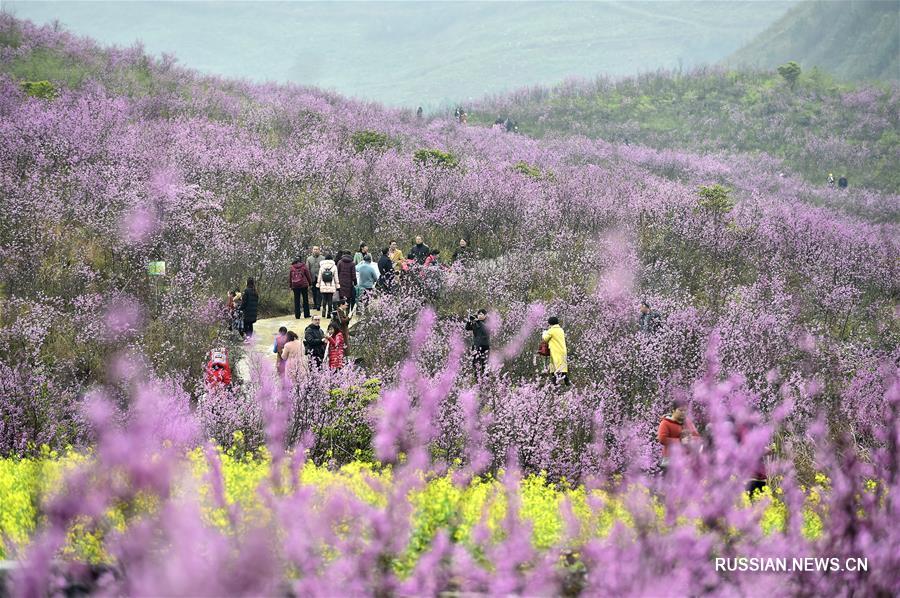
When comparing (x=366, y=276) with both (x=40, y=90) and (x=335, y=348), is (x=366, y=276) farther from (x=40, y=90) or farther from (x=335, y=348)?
(x=40, y=90)

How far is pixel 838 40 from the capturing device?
7088 centimetres

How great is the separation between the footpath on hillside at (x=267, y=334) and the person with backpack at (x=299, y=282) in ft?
0.80

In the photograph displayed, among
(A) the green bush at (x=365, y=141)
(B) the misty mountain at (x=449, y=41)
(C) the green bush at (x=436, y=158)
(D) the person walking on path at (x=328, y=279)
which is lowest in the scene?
(D) the person walking on path at (x=328, y=279)

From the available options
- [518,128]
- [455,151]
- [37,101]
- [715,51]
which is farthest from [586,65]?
[37,101]

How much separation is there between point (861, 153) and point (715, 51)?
103790 millimetres

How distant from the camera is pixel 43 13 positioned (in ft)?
543

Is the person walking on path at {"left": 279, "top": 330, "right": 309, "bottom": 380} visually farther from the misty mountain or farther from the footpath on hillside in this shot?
the misty mountain

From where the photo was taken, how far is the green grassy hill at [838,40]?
61.9 m

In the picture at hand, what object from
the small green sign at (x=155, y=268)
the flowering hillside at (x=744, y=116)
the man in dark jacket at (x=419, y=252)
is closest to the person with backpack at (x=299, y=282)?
the man in dark jacket at (x=419, y=252)

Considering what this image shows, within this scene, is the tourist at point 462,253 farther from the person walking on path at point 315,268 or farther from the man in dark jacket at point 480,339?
the man in dark jacket at point 480,339

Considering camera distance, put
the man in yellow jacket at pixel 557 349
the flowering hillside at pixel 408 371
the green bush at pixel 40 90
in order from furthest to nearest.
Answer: the green bush at pixel 40 90 < the man in yellow jacket at pixel 557 349 < the flowering hillside at pixel 408 371

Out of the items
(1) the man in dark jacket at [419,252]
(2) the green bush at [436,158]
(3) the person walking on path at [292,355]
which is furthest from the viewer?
(2) the green bush at [436,158]

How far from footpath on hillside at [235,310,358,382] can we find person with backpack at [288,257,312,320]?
0.24 metres

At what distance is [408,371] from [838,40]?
73.8 metres
